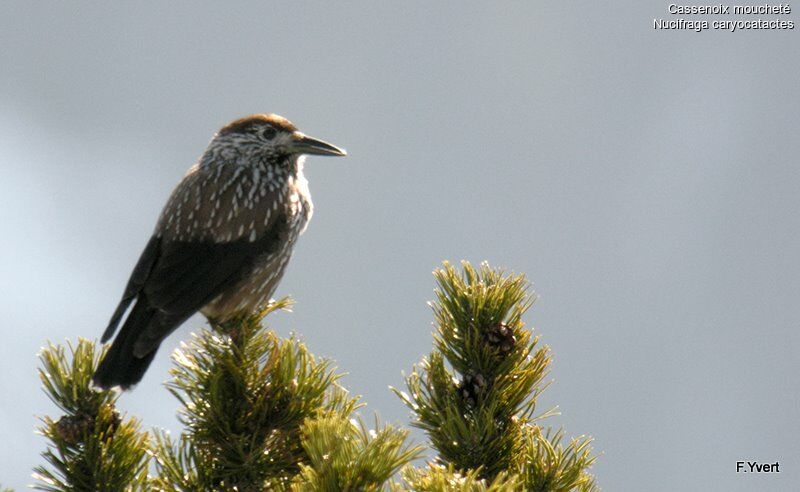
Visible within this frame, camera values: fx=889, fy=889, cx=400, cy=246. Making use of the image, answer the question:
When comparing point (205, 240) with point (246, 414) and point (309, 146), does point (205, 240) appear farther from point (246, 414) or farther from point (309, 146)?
point (246, 414)

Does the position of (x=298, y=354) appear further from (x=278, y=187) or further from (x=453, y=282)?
(x=278, y=187)

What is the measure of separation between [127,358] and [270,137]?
215 cm

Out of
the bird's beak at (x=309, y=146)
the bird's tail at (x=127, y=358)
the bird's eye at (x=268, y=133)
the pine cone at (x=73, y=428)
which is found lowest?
the pine cone at (x=73, y=428)

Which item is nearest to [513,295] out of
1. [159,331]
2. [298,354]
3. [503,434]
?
[503,434]

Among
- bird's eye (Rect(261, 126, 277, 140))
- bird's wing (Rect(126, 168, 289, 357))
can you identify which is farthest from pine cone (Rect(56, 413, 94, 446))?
bird's eye (Rect(261, 126, 277, 140))

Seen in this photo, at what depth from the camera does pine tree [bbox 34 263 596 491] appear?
2562mm

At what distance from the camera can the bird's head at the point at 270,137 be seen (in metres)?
5.27

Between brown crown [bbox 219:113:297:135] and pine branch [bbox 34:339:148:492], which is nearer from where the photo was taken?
pine branch [bbox 34:339:148:492]

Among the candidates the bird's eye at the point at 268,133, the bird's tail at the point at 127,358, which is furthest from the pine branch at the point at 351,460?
the bird's eye at the point at 268,133

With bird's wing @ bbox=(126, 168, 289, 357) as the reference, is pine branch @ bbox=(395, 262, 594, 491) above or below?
below

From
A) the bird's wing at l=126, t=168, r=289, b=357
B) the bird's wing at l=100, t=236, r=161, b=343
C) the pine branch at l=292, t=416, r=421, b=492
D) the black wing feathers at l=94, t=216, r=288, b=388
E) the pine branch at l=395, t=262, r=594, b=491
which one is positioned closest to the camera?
the pine branch at l=292, t=416, r=421, b=492

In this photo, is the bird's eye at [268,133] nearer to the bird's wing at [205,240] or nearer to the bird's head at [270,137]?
the bird's head at [270,137]

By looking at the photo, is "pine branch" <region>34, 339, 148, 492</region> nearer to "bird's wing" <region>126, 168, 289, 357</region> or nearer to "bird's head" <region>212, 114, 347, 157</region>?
"bird's wing" <region>126, 168, 289, 357</region>

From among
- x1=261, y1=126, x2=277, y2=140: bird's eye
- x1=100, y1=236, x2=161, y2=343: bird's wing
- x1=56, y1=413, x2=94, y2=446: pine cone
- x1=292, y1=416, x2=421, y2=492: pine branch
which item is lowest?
x1=292, y1=416, x2=421, y2=492: pine branch
